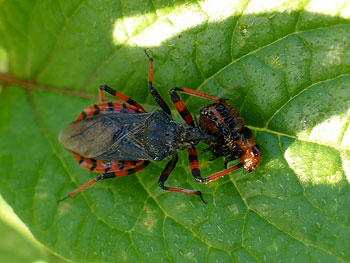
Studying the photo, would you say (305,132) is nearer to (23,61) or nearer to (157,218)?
(157,218)

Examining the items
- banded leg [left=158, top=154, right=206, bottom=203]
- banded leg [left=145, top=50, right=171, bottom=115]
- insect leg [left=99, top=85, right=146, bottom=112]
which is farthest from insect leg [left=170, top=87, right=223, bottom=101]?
banded leg [left=158, top=154, right=206, bottom=203]

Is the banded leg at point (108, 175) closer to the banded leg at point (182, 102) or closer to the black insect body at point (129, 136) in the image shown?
the black insect body at point (129, 136)

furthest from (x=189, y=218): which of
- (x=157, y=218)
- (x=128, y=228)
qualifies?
(x=128, y=228)

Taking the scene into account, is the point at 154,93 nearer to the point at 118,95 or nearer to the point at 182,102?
the point at 182,102

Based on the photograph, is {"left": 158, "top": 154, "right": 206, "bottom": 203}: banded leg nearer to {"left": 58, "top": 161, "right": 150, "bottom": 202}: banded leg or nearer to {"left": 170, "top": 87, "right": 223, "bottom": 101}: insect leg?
{"left": 58, "top": 161, "right": 150, "bottom": 202}: banded leg

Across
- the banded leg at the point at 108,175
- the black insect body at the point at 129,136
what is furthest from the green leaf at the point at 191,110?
the black insect body at the point at 129,136

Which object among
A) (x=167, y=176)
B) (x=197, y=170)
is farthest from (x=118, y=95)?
(x=197, y=170)

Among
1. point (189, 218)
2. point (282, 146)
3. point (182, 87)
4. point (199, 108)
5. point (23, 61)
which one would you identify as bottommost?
point (189, 218)
